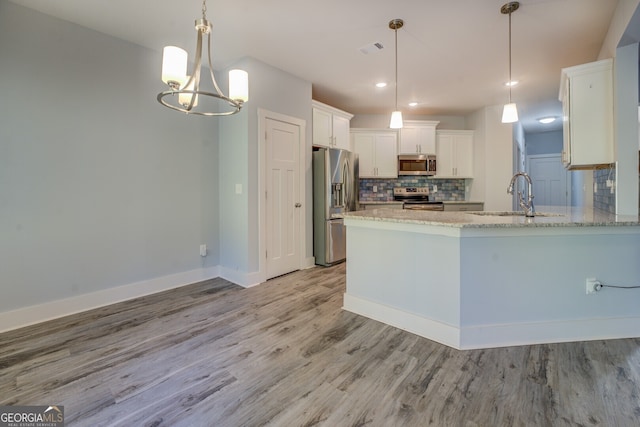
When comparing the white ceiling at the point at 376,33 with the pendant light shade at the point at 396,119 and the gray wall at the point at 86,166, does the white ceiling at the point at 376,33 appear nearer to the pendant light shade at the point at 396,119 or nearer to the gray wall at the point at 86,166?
the gray wall at the point at 86,166

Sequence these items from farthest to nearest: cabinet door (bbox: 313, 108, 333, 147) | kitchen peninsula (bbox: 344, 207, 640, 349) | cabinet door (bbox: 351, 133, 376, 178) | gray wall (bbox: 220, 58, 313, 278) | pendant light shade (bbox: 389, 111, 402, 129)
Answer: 1. cabinet door (bbox: 351, 133, 376, 178)
2. cabinet door (bbox: 313, 108, 333, 147)
3. gray wall (bbox: 220, 58, 313, 278)
4. pendant light shade (bbox: 389, 111, 402, 129)
5. kitchen peninsula (bbox: 344, 207, 640, 349)

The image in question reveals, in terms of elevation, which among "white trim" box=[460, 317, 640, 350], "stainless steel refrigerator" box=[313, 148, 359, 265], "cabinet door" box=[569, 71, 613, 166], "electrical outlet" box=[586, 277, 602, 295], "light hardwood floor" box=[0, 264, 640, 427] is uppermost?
"cabinet door" box=[569, 71, 613, 166]

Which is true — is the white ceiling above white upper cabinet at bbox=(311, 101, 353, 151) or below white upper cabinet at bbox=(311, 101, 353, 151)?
above

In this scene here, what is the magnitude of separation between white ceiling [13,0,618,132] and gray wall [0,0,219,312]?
0.30 m

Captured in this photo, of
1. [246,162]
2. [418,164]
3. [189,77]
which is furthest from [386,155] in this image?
[189,77]

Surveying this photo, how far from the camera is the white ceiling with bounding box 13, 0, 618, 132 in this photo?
2.48m

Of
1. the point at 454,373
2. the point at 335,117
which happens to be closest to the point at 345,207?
the point at 335,117

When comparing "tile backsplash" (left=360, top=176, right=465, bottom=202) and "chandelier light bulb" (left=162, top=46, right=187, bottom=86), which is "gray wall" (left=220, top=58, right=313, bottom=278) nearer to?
"chandelier light bulb" (left=162, top=46, right=187, bottom=86)

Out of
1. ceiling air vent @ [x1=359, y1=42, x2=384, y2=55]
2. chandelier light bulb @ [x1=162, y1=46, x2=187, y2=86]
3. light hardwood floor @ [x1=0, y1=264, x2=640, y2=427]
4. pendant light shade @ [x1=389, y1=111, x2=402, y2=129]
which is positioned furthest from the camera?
ceiling air vent @ [x1=359, y1=42, x2=384, y2=55]

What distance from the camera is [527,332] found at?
2121 mm

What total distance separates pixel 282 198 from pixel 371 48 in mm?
2026

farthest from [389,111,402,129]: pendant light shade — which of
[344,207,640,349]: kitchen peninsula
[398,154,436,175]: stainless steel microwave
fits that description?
[398,154,436,175]: stainless steel microwave

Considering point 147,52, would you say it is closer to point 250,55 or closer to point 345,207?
point 250,55

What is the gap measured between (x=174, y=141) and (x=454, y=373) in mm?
3480
